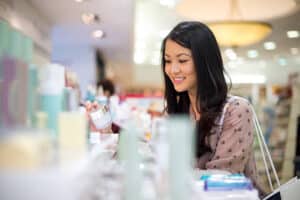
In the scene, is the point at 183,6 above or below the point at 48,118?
above

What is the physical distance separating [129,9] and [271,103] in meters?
3.10

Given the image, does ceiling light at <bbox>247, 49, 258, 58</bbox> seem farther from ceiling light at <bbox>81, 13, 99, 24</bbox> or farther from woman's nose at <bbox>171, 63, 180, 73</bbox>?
woman's nose at <bbox>171, 63, 180, 73</bbox>

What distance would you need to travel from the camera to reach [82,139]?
1.87 ft

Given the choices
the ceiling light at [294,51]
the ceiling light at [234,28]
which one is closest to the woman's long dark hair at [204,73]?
the ceiling light at [234,28]

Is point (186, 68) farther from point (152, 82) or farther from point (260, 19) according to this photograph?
point (152, 82)

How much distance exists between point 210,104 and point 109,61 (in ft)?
26.3

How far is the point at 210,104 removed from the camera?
3.95 ft

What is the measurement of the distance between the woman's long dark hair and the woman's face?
0.01 metres

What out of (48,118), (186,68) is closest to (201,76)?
(186,68)

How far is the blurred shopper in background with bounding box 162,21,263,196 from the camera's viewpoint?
1.11 m

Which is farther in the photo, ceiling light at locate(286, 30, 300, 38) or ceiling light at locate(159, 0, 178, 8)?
ceiling light at locate(286, 30, 300, 38)

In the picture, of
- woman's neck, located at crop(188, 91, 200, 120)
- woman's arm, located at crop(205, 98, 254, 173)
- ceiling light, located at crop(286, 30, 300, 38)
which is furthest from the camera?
ceiling light, located at crop(286, 30, 300, 38)

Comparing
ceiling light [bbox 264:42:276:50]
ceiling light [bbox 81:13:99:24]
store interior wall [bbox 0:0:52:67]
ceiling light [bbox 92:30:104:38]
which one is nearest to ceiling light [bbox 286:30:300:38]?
ceiling light [bbox 264:42:276:50]

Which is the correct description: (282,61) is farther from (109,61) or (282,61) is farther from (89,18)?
(89,18)
